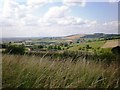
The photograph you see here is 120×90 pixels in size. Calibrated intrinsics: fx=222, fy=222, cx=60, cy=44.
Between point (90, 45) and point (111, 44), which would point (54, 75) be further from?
point (111, 44)

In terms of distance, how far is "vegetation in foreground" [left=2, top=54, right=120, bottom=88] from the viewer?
3.31 metres

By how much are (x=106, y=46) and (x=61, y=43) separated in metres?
1.79

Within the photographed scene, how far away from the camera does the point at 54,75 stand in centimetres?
363

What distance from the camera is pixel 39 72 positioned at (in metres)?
3.84

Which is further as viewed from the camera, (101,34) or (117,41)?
(117,41)

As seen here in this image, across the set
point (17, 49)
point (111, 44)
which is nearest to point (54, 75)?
point (17, 49)

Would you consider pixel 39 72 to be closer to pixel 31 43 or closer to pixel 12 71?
pixel 12 71

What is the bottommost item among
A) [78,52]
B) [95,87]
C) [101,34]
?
[95,87]

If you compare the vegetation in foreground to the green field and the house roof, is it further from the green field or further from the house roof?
the house roof

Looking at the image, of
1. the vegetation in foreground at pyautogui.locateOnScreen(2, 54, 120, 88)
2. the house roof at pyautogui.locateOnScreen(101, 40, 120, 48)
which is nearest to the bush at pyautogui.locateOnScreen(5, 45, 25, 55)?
the vegetation in foreground at pyautogui.locateOnScreen(2, 54, 120, 88)

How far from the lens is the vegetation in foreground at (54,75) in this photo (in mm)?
3314

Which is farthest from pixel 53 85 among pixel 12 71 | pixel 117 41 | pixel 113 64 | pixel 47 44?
pixel 117 41

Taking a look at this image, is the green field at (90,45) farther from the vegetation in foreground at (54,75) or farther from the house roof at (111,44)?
the vegetation in foreground at (54,75)

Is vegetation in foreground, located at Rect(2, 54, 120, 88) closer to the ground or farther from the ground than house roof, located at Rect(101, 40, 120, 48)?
closer to the ground
